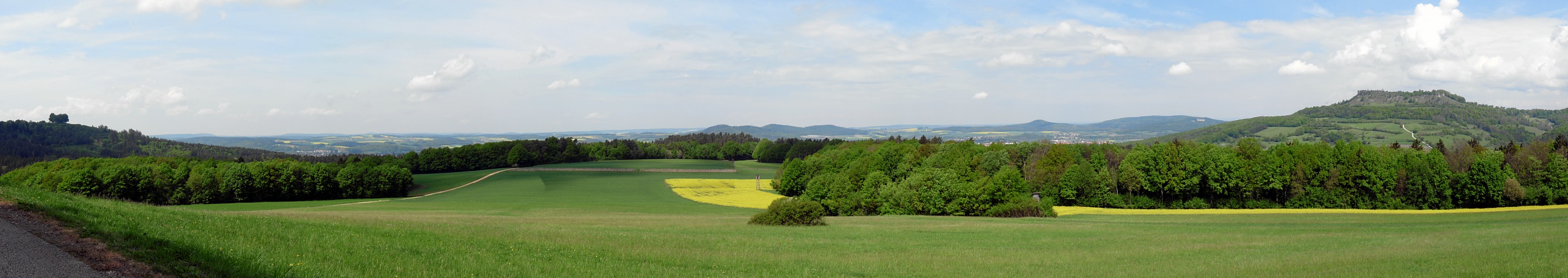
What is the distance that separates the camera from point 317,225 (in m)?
19.6

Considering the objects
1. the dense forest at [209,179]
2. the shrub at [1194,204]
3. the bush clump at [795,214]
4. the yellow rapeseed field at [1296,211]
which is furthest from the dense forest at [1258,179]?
the dense forest at [209,179]

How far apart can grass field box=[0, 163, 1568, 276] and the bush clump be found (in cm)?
142

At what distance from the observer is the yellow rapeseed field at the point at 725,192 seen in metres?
72.4

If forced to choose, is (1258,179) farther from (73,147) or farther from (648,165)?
(73,147)

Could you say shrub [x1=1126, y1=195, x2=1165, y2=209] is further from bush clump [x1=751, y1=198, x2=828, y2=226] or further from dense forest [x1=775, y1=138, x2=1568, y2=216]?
bush clump [x1=751, y1=198, x2=828, y2=226]

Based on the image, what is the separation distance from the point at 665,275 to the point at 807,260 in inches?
206

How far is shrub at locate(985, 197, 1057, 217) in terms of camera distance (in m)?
50.2

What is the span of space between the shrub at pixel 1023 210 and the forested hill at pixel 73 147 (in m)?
172

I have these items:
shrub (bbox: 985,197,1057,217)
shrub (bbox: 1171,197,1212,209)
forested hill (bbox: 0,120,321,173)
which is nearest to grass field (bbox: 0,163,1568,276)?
shrub (bbox: 985,197,1057,217)

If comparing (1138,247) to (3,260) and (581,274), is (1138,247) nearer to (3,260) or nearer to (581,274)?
(581,274)

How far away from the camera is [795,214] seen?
1383 inches

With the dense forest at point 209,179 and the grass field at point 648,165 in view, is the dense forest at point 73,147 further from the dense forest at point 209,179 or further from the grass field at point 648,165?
the dense forest at point 209,179

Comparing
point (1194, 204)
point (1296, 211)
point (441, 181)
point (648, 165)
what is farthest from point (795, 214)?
point (648, 165)

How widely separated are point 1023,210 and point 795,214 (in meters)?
22.6
